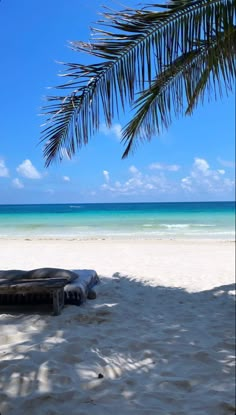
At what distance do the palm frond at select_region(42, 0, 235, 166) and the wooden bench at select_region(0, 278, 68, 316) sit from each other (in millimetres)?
1436

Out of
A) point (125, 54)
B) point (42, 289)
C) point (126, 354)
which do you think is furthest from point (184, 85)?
point (42, 289)

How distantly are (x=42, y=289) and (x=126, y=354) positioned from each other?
1.20 m

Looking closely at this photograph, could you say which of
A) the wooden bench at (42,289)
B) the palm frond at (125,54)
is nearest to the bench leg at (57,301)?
the wooden bench at (42,289)

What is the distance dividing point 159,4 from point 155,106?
0.90 m

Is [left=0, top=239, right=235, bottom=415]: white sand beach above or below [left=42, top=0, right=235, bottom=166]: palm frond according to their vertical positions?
below

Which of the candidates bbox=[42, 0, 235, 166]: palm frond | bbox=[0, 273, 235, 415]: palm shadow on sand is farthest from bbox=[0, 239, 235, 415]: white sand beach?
bbox=[42, 0, 235, 166]: palm frond

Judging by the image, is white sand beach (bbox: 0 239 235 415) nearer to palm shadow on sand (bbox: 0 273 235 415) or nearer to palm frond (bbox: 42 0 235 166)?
palm shadow on sand (bbox: 0 273 235 415)

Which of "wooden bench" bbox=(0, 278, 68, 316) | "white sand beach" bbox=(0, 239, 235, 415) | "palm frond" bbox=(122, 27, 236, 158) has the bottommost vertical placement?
"white sand beach" bbox=(0, 239, 235, 415)

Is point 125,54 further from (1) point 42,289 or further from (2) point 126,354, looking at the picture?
(1) point 42,289

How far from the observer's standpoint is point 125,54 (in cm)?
221

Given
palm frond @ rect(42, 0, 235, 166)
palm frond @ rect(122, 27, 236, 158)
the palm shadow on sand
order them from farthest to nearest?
1. palm frond @ rect(122, 27, 236, 158)
2. palm frond @ rect(42, 0, 235, 166)
3. the palm shadow on sand

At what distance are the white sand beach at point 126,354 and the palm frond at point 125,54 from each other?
62.2 inches

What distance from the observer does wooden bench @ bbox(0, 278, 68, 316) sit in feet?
10.7

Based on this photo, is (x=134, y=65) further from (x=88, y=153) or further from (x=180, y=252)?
(x=180, y=252)
